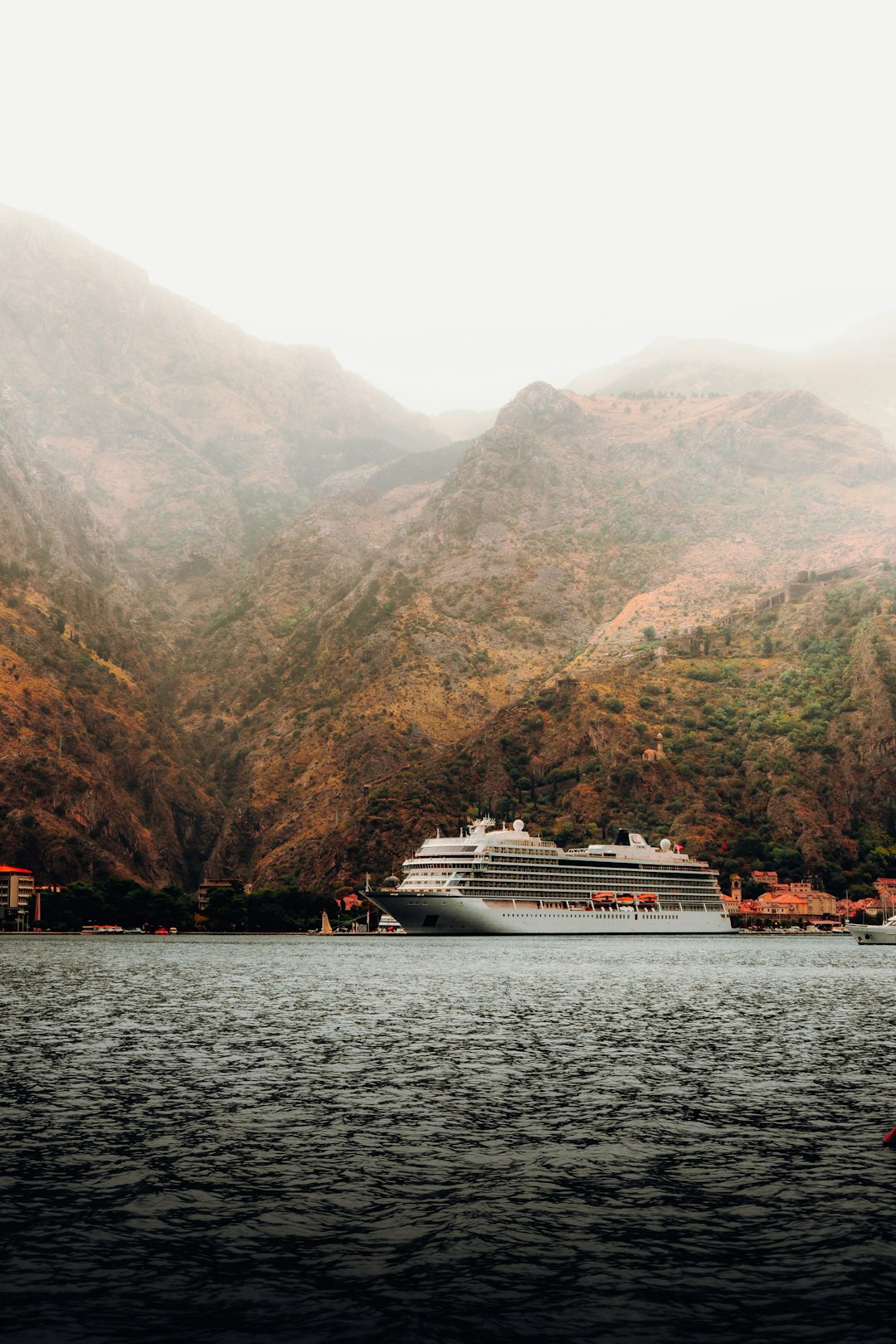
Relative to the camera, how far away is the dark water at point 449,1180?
2108 cm

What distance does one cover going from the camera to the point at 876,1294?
71.1 ft

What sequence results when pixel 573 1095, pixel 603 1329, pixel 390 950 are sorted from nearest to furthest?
pixel 603 1329 < pixel 573 1095 < pixel 390 950

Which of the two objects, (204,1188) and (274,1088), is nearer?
(204,1188)

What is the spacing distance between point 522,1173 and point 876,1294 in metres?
10.9

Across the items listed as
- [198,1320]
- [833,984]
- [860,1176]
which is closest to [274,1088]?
[860,1176]

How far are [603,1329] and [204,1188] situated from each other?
12.2 meters

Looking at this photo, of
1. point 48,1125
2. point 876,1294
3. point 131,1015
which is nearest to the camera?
A: point 876,1294

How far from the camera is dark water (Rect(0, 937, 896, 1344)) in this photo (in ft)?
69.2

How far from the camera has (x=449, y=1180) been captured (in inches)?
1193

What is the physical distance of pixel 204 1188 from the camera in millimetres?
29312

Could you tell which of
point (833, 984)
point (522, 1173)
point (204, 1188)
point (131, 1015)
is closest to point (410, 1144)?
point (522, 1173)

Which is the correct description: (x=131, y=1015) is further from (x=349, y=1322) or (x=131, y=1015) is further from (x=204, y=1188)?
(x=349, y=1322)

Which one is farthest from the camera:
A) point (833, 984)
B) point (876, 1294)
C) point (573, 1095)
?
point (833, 984)

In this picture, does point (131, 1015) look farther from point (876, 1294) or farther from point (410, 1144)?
point (876, 1294)
